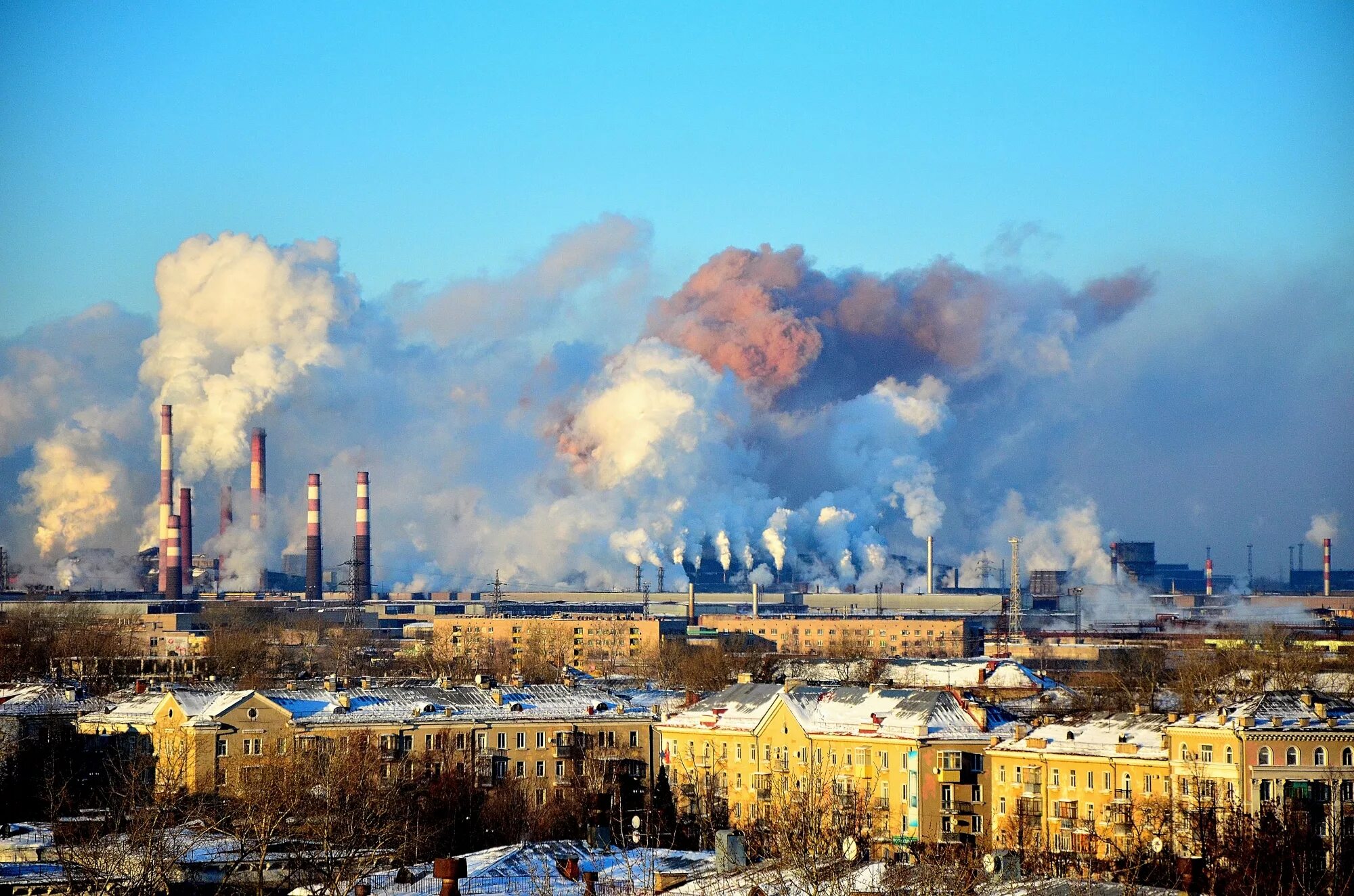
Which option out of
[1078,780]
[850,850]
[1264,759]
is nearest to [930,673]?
[1078,780]

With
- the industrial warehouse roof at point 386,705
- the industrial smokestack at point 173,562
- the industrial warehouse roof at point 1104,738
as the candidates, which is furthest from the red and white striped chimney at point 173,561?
the industrial warehouse roof at point 1104,738

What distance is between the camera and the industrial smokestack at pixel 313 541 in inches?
2315

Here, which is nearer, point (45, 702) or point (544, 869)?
point (544, 869)

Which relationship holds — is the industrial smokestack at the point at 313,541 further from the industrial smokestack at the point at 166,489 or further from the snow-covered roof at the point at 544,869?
the snow-covered roof at the point at 544,869

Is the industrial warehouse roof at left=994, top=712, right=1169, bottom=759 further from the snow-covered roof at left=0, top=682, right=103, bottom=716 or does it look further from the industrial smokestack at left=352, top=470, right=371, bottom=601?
the industrial smokestack at left=352, top=470, right=371, bottom=601

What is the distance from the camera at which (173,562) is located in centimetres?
5819

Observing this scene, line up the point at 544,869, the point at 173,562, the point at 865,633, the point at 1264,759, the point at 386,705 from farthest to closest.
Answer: the point at 173,562, the point at 865,633, the point at 386,705, the point at 1264,759, the point at 544,869

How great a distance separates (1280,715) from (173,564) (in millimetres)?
43420

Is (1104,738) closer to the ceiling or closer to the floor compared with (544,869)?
closer to the ceiling

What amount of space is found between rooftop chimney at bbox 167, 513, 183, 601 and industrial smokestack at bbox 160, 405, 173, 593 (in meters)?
0.03

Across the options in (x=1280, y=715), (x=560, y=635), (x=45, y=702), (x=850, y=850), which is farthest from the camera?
(x=560, y=635)

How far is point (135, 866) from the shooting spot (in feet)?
38.3

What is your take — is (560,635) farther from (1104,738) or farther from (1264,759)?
(1264,759)

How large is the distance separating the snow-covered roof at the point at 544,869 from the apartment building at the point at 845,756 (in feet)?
18.3
